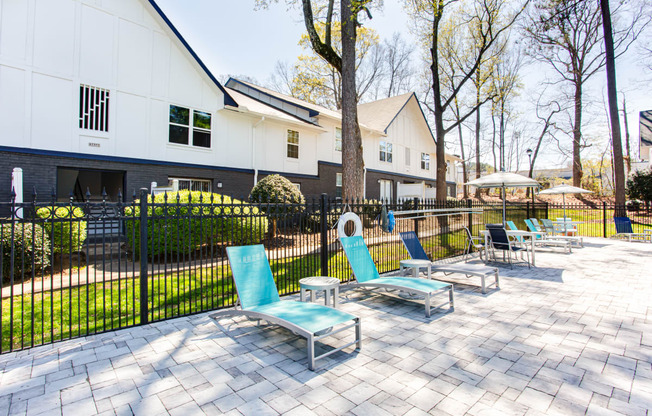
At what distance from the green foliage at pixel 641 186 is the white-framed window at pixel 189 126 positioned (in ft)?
83.8

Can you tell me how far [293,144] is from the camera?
59.1 feet

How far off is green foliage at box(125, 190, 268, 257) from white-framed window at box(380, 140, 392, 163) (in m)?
16.5

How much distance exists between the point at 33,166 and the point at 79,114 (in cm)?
228

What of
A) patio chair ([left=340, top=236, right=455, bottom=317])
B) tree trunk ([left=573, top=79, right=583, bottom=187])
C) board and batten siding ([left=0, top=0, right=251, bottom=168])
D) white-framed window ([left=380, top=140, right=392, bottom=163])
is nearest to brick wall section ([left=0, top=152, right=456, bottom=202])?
board and batten siding ([left=0, top=0, right=251, bottom=168])

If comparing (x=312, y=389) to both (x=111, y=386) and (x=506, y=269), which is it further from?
(x=506, y=269)

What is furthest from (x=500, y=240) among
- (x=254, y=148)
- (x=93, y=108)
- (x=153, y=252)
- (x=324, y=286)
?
(x=93, y=108)

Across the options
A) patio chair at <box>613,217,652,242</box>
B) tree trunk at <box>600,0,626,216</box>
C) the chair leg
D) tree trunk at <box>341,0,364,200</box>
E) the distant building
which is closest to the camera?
the chair leg

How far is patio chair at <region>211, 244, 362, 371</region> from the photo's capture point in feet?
11.3

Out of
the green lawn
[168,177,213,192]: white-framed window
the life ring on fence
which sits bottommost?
the green lawn

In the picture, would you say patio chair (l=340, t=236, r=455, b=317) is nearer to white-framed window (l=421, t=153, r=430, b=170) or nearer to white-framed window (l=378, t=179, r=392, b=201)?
white-framed window (l=378, t=179, r=392, b=201)

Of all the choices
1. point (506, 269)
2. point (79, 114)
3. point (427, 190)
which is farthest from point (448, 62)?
point (79, 114)

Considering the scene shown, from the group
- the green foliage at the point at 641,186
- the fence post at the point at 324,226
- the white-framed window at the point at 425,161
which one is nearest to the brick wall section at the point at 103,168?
the fence post at the point at 324,226

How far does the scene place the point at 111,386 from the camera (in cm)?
287

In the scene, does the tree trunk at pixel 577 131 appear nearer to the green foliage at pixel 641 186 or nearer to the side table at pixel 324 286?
the green foliage at pixel 641 186
